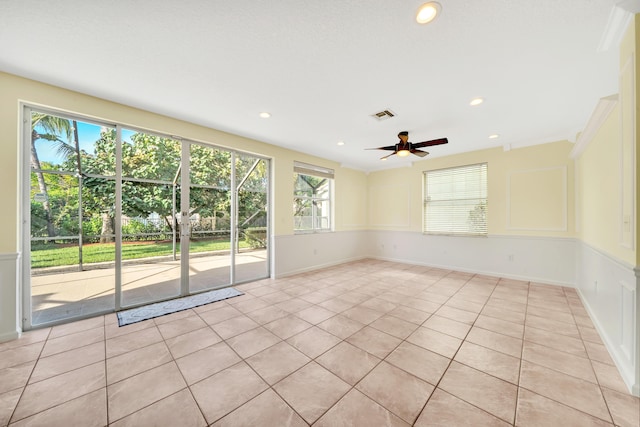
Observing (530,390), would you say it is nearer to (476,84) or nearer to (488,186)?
(476,84)

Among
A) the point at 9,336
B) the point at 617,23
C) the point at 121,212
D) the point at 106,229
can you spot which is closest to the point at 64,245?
the point at 106,229

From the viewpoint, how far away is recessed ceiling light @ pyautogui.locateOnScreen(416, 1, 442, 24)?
1.57 m

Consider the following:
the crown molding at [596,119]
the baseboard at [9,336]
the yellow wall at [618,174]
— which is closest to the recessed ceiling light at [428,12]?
the yellow wall at [618,174]

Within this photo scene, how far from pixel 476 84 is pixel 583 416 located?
288cm

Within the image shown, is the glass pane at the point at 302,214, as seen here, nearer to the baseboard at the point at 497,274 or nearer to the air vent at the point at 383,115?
the air vent at the point at 383,115

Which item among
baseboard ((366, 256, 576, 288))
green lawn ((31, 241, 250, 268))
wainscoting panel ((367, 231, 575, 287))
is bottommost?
baseboard ((366, 256, 576, 288))

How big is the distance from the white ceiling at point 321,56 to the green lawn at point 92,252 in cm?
192

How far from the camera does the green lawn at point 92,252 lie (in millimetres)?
2741

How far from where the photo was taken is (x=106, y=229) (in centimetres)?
312

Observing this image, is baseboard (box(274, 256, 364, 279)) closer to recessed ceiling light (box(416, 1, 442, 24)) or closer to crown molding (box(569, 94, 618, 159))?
recessed ceiling light (box(416, 1, 442, 24))

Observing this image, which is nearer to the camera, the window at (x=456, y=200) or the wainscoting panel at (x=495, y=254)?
the wainscoting panel at (x=495, y=254)

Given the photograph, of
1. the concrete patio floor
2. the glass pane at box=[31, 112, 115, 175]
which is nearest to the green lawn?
the concrete patio floor

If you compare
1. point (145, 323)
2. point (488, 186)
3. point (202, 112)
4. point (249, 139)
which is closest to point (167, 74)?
point (202, 112)

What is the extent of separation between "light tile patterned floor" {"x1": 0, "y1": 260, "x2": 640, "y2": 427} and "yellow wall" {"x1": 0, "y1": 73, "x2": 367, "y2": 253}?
1.42m
